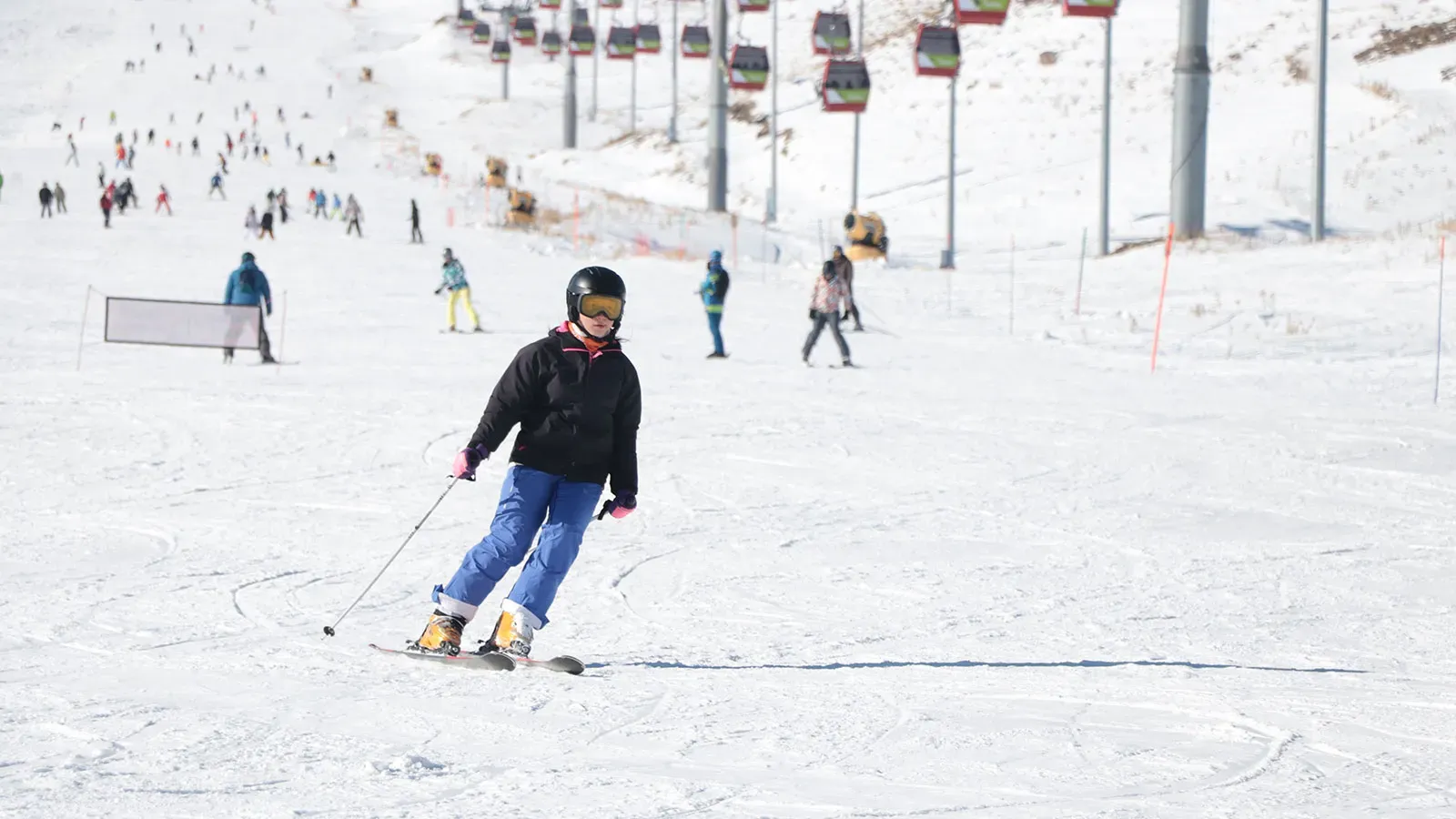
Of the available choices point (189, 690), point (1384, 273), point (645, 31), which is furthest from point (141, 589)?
point (645, 31)

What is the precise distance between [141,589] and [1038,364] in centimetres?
1547

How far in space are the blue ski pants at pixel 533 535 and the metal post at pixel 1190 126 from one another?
1199 inches

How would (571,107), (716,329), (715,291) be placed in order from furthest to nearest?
(571,107)
(716,329)
(715,291)

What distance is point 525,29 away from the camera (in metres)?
69.6

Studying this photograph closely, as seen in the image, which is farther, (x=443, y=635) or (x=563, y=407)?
(x=443, y=635)

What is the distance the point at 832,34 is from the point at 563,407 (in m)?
41.6

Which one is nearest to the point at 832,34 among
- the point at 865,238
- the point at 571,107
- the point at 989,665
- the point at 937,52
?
the point at 865,238

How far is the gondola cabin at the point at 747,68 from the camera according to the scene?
4625 cm

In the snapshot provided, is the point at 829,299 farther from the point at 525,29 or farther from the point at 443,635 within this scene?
the point at 525,29

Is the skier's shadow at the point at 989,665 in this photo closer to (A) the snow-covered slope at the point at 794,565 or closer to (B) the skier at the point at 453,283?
(A) the snow-covered slope at the point at 794,565

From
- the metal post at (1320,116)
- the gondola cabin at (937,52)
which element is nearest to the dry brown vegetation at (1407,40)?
the gondola cabin at (937,52)

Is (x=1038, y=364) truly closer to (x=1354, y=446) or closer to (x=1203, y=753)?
(x=1354, y=446)

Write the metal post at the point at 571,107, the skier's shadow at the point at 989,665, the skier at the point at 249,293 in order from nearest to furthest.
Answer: the skier's shadow at the point at 989,665, the skier at the point at 249,293, the metal post at the point at 571,107

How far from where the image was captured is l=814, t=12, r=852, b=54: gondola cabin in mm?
46344
